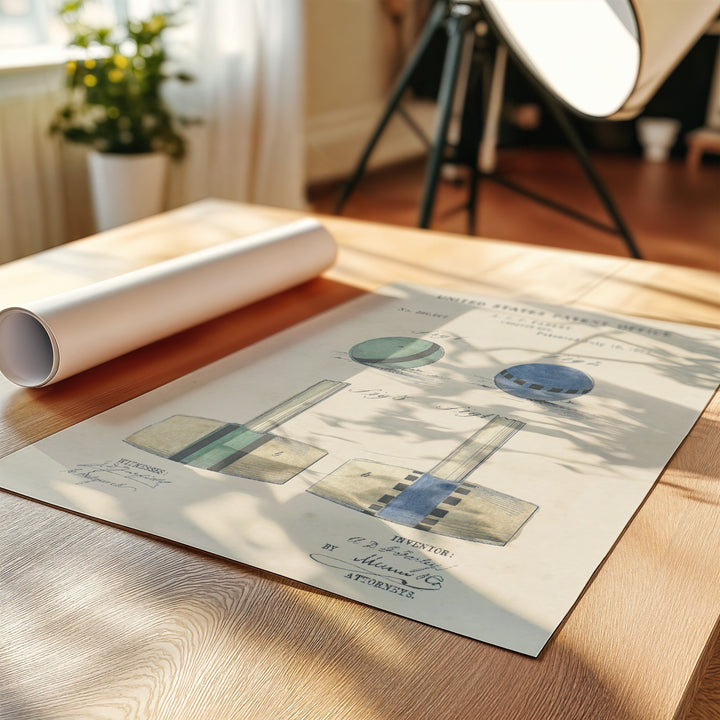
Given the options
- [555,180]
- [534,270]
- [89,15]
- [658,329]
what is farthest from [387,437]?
[555,180]

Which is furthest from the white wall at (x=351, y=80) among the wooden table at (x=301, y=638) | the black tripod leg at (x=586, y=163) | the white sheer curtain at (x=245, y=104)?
the wooden table at (x=301, y=638)

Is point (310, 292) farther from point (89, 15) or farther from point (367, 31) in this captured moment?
point (367, 31)

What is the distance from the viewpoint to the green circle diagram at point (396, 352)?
86 cm

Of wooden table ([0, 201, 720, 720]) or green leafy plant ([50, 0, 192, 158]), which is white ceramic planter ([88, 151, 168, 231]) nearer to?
green leafy plant ([50, 0, 192, 158])

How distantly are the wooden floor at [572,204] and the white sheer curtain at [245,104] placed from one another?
1.40 ft

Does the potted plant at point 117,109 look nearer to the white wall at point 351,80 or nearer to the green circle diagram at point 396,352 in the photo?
the white wall at point 351,80

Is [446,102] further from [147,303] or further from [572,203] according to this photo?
[572,203]

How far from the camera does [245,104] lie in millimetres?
2975

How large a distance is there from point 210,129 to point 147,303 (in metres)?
2.18

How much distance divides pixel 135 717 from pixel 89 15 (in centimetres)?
253

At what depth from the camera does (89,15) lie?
8.56 ft

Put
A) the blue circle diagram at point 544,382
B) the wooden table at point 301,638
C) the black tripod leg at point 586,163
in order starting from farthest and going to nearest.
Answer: the black tripod leg at point 586,163 → the blue circle diagram at point 544,382 → the wooden table at point 301,638

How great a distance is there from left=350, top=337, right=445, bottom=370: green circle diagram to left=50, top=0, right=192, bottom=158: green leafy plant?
1.84 meters

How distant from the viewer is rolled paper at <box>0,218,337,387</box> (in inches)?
31.6
